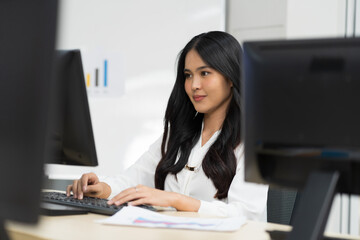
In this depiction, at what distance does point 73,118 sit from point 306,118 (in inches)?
31.3

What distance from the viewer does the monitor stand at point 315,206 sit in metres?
1.03

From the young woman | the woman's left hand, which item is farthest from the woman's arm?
the young woman

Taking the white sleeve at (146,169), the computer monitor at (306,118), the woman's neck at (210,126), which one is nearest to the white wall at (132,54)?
the white sleeve at (146,169)

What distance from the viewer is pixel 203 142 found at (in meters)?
2.31

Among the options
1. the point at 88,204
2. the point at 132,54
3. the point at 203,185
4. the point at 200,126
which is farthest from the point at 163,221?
the point at 132,54

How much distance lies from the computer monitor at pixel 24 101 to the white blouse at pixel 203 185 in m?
0.99

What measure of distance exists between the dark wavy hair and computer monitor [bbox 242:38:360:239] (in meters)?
→ 0.95

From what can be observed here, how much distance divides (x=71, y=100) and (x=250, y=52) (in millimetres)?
666

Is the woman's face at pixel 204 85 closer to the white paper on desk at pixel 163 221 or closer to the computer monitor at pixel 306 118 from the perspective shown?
the white paper on desk at pixel 163 221

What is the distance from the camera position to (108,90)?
349 cm

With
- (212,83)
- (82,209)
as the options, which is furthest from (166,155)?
(82,209)

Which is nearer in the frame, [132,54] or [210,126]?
[210,126]

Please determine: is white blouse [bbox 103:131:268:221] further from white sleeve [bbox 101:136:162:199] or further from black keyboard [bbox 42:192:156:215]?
black keyboard [bbox 42:192:156:215]

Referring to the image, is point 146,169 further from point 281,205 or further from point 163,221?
point 163,221
